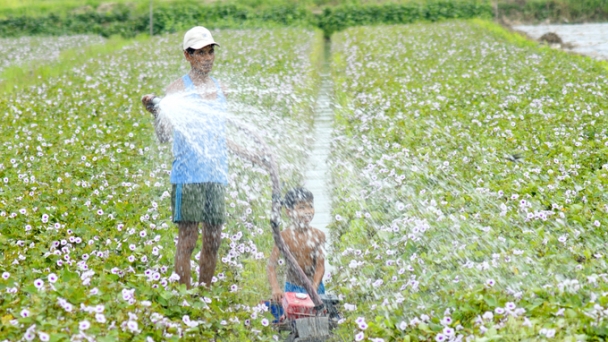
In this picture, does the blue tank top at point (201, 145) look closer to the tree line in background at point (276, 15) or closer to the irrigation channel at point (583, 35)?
the irrigation channel at point (583, 35)

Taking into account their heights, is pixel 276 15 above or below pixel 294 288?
below

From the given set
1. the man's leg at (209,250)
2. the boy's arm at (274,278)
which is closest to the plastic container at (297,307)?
the boy's arm at (274,278)

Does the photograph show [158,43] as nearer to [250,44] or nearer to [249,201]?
[250,44]

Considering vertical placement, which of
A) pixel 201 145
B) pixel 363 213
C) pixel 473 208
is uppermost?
pixel 201 145

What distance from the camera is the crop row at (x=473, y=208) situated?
463 cm

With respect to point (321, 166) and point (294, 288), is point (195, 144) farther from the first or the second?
point (321, 166)

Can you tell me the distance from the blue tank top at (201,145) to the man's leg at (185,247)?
0.33 m

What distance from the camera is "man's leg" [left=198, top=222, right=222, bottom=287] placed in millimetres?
5367

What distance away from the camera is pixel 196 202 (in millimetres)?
5160

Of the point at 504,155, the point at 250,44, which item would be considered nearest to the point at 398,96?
the point at 504,155

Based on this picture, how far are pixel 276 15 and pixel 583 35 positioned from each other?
14583 mm

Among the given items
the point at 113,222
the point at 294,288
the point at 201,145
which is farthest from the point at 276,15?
the point at 201,145

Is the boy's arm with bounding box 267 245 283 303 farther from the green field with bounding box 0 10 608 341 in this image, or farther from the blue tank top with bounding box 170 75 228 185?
the blue tank top with bounding box 170 75 228 185

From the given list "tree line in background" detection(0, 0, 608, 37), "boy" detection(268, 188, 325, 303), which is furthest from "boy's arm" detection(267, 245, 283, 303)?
"tree line in background" detection(0, 0, 608, 37)
